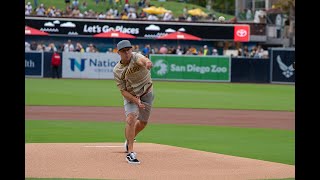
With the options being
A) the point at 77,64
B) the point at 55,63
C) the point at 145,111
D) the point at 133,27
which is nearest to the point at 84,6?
the point at 133,27

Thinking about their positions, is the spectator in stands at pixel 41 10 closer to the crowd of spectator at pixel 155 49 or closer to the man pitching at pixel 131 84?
the crowd of spectator at pixel 155 49

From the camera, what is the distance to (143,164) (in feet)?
38.7

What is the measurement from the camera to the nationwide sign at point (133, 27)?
54938mm

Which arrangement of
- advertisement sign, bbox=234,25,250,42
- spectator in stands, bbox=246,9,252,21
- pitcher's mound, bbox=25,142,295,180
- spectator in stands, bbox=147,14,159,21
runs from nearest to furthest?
pitcher's mound, bbox=25,142,295,180 < advertisement sign, bbox=234,25,250,42 < spectator in stands, bbox=147,14,159,21 < spectator in stands, bbox=246,9,252,21

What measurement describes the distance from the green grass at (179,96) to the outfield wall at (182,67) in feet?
9.25

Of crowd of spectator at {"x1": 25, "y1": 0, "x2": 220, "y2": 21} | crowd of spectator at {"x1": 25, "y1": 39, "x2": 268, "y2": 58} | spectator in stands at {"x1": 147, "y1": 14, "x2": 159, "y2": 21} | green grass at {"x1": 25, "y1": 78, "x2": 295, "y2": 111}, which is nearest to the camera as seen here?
green grass at {"x1": 25, "y1": 78, "x2": 295, "y2": 111}

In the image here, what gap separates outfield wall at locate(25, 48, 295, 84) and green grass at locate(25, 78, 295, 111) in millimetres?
2820

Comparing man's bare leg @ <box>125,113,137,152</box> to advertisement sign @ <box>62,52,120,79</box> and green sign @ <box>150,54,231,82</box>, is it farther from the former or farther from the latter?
advertisement sign @ <box>62,52,120,79</box>

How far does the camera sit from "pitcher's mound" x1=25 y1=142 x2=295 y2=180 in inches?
410

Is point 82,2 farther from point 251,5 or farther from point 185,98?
point 185,98

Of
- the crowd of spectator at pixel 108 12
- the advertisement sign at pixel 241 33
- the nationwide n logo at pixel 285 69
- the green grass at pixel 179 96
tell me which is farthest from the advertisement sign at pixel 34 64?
the advertisement sign at pixel 241 33

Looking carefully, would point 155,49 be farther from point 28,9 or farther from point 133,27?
point 28,9

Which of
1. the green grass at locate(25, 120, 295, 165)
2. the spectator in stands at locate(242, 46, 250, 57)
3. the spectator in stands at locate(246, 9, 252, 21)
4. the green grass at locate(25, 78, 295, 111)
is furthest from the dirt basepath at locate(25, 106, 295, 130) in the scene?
the spectator in stands at locate(246, 9, 252, 21)

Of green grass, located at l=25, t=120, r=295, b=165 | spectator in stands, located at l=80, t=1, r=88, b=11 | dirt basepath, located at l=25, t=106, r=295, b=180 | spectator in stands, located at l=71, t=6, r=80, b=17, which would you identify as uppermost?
spectator in stands, located at l=80, t=1, r=88, b=11
